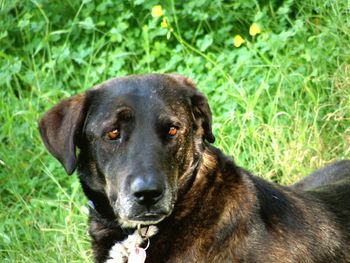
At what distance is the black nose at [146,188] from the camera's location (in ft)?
12.6

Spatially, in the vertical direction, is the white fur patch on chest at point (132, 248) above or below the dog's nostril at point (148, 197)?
below

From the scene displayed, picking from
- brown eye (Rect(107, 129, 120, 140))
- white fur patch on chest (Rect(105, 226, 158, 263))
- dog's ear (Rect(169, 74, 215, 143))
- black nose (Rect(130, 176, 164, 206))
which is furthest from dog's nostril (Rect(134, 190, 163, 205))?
dog's ear (Rect(169, 74, 215, 143))

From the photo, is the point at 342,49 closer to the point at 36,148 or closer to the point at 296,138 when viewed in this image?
the point at 296,138

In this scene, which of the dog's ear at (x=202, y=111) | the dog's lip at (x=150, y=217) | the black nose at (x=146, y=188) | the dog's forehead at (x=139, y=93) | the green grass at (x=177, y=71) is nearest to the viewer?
the black nose at (x=146, y=188)

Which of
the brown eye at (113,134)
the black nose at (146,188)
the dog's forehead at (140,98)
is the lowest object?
the black nose at (146,188)

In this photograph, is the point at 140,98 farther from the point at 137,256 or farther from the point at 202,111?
the point at 137,256

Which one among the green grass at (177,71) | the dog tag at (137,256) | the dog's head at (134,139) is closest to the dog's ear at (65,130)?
the dog's head at (134,139)

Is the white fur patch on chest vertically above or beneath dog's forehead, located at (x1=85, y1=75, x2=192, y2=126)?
beneath

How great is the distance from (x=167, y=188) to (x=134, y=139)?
29 centimetres

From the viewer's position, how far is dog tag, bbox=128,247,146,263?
4.04 metres

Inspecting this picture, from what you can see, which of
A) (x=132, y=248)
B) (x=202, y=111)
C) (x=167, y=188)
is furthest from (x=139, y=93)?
(x=132, y=248)

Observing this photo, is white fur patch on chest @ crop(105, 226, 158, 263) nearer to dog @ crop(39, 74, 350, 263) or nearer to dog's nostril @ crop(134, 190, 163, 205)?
dog @ crop(39, 74, 350, 263)

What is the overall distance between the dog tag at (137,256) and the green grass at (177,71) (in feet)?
4.78

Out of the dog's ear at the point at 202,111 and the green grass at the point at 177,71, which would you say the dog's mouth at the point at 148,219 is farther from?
the green grass at the point at 177,71
